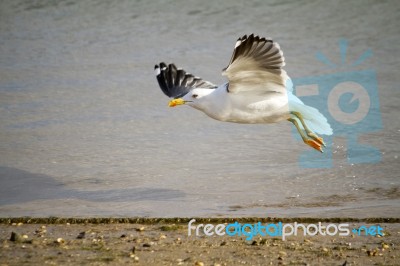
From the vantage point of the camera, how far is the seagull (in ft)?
19.7

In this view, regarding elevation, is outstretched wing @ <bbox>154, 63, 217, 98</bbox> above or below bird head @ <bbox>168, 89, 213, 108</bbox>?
above

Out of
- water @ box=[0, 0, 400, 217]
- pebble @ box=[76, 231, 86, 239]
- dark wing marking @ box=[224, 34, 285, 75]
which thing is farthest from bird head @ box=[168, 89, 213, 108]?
pebble @ box=[76, 231, 86, 239]

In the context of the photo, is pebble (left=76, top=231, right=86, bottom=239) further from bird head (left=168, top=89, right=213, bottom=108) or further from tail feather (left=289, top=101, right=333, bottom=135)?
tail feather (left=289, top=101, right=333, bottom=135)

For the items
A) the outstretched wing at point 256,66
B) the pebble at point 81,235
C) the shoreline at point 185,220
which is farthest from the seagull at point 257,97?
the pebble at point 81,235

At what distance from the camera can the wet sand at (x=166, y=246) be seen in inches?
188

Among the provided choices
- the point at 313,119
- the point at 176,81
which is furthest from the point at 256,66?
the point at 176,81

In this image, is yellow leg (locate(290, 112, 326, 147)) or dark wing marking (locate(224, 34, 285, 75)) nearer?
dark wing marking (locate(224, 34, 285, 75))

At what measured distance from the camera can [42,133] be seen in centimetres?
817

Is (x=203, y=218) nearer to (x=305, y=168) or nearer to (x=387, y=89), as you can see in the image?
(x=305, y=168)

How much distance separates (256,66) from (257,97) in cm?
40

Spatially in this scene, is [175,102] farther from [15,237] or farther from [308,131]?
[15,237]

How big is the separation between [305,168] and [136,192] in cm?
144

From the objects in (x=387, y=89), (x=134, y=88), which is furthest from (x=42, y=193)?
(x=387, y=89)

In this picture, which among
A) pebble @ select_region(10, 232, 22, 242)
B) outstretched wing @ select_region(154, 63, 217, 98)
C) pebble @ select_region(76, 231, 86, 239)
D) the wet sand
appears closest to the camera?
the wet sand
